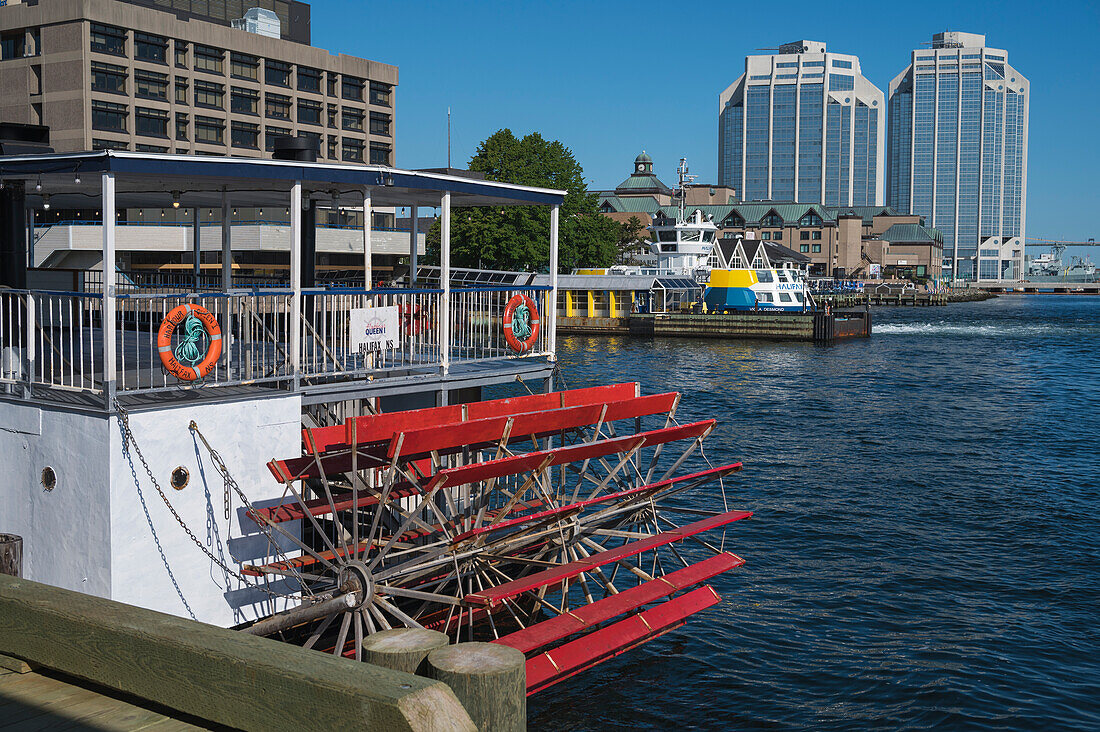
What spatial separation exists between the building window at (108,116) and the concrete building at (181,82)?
8 cm

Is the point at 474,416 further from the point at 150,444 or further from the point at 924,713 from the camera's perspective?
the point at 924,713

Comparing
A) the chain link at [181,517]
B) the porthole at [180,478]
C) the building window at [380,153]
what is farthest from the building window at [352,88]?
the porthole at [180,478]

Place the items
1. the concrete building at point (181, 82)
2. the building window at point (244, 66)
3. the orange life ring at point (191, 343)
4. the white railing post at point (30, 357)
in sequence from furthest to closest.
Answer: the building window at point (244, 66)
the concrete building at point (181, 82)
the white railing post at point (30, 357)
the orange life ring at point (191, 343)

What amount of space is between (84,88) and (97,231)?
39.8 metres

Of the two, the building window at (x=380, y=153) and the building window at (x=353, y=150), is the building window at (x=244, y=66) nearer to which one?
the building window at (x=353, y=150)

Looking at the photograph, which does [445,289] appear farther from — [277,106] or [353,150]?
[353,150]

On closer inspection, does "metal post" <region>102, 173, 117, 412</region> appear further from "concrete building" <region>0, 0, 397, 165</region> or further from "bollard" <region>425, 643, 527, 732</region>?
"concrete building" <region>0, 0, 397, 165</region>

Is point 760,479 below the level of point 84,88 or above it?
below

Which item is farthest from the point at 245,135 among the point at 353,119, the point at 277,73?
the point at 353,119

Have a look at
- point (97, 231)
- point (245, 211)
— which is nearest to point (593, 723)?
point (97, 231)

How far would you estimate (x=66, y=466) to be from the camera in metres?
→ 10.6

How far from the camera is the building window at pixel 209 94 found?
88.2 m

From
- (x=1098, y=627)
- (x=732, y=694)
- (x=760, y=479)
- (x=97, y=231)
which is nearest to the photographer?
(x=732, y=694)

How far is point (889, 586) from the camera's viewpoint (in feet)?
58.2
